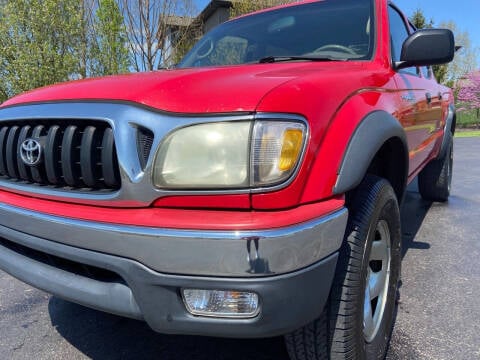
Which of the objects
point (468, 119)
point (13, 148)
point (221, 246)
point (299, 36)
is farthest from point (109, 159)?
point (468, 119)

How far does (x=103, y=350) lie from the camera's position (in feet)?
7.00

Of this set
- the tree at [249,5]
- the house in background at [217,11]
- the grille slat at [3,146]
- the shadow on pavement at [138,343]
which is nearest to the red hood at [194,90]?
the grille slat at [3,146]

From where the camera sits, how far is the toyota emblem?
1721 mm

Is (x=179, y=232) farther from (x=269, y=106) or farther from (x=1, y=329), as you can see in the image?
(x=1, y=329)

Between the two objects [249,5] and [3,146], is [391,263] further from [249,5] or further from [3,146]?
[249,5]

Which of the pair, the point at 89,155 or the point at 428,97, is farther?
the point at 428,97

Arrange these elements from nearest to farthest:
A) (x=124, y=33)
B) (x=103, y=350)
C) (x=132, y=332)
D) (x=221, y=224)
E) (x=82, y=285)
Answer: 1. (x=221, y=224)
2. (x=82, y=285)
3. (x=103, y=350)
4. (x=132, y=332)
5. (x=124, y=33)

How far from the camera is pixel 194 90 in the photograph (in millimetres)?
1514

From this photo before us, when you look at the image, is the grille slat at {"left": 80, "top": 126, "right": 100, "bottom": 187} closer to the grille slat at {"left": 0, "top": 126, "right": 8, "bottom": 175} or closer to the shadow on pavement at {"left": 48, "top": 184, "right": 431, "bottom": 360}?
the grille slat at {"left": 0, "top": 126, "right": 8, "bottom": 175}

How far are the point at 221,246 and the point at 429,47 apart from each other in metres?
1.79

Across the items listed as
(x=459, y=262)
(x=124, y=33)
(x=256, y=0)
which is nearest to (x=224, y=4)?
(x=256, y=0)

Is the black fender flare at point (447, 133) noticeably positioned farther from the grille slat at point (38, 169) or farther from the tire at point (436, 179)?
the grille slat at point (38, 169)

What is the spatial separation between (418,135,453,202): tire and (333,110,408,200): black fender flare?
312cm

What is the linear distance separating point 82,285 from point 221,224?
2.08ft
